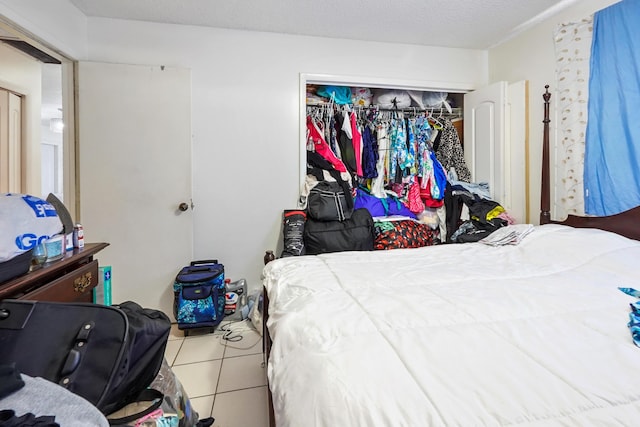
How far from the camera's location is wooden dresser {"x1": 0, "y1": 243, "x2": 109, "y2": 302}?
100 cm

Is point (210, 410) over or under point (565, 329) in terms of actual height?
under

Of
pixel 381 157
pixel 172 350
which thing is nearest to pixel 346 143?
pixel 381 157

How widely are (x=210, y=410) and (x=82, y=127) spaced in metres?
2.14

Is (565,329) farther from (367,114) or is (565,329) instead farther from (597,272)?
(367,114)

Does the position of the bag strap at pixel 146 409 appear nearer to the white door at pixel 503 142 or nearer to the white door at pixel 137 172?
the white door at pixel 137 172

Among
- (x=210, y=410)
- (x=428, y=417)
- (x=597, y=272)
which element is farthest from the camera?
(x=210, y=410)

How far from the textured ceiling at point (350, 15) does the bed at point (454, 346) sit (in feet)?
6.17

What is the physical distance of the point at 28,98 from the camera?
2.42 metres

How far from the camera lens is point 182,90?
248 cm

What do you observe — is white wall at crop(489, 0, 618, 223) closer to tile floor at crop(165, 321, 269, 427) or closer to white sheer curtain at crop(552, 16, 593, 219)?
white sheer curtain at crop(552, 16, 593, 219)

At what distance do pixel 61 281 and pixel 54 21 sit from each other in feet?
A: 6.20

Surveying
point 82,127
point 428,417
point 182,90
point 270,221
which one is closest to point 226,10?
point 182,90

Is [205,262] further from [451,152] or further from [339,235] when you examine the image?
[451,152]

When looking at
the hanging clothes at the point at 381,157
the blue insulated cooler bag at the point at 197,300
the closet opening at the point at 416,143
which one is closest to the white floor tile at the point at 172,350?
the blue insulated cooler bag at the point at 197,300
